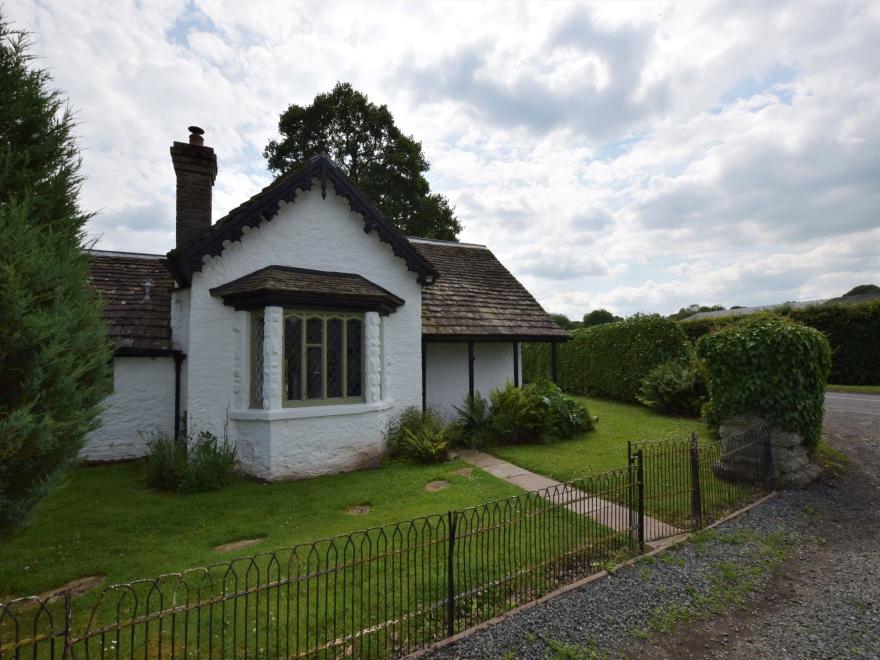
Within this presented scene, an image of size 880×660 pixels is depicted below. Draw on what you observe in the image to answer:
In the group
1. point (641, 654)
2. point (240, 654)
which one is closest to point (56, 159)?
point (240, 654)

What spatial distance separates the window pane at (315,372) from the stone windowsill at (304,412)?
1.32 feet

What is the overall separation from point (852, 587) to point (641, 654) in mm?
3330

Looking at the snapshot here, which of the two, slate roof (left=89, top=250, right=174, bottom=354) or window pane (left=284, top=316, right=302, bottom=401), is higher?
slate roof (left=89, top=250, right=174, bottom=354)

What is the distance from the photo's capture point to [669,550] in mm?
6035

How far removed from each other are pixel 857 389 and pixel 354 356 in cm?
2259

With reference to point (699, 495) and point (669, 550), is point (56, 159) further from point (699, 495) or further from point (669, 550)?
point (699, 495)

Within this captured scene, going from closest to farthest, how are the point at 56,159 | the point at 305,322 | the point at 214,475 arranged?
1. the point at 56,159
2. the point at 214,475
3. the point at 305,322

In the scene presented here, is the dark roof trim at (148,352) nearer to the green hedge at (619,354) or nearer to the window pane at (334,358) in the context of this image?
the window pane at (334,358)

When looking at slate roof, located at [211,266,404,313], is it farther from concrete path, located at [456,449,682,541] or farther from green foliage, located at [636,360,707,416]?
green foliage, located at [636,360,707,416]

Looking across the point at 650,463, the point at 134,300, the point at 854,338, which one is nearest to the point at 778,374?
the point at 650,463

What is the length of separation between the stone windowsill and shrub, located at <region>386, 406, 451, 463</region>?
1.04 m

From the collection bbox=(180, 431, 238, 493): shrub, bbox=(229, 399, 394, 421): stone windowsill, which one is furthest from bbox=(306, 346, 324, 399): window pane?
bbox=(180, 431, 238, 493): shrub

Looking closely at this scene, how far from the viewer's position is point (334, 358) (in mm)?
9836

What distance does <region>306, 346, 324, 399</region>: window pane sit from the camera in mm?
9562
